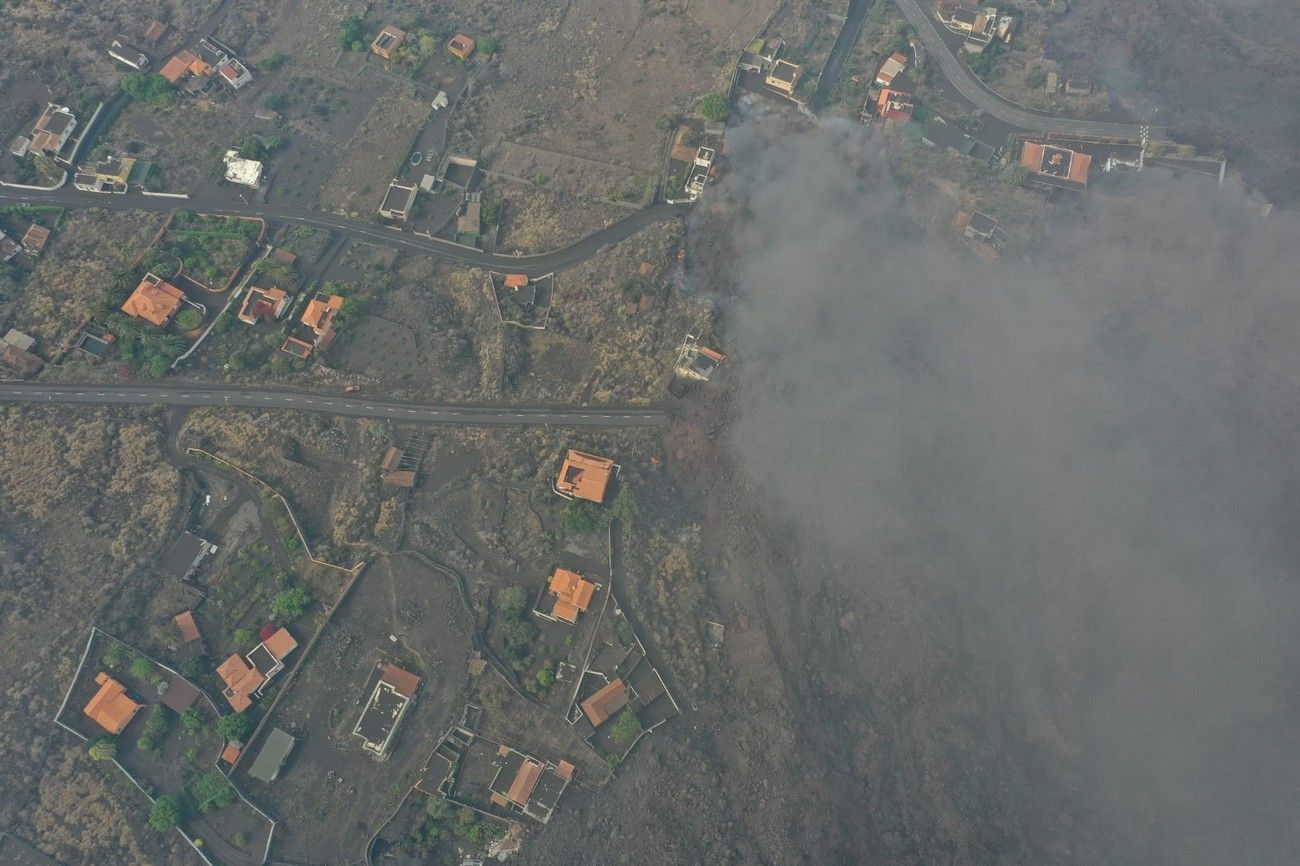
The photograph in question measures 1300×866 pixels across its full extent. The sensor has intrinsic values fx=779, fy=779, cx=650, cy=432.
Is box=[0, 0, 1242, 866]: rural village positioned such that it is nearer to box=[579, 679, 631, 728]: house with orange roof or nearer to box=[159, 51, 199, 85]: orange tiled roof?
box=[579, 679, 631, 728]: house with orange roof

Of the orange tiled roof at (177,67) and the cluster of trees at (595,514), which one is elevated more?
the orange tiled roof at (177,67)

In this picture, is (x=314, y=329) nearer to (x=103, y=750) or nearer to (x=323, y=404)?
(x=323, y=404)

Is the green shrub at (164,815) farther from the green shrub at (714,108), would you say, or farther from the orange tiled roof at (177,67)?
the green shrub at (714,108)

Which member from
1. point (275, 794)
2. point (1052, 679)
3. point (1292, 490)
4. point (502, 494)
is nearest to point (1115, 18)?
point (1292, 490)

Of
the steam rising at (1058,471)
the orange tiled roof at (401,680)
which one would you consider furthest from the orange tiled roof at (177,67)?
the orange tiled roof at (401,680)

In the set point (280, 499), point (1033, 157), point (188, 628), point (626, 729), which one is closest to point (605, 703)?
point (626, 729)

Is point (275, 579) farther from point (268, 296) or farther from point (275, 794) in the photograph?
point (268, 296)
